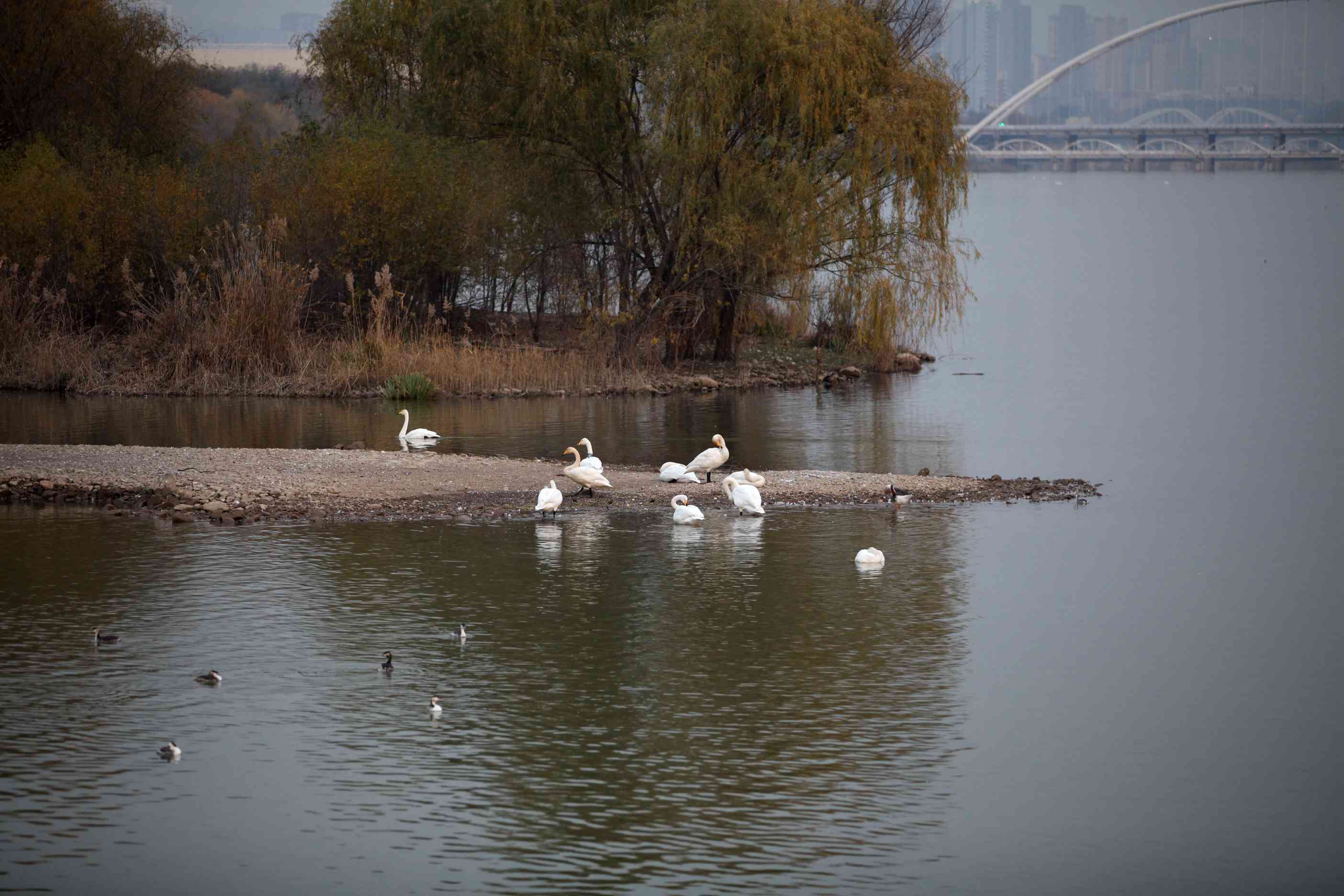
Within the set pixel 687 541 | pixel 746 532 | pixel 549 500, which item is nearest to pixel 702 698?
pixel 687 541

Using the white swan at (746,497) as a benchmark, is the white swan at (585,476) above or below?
above

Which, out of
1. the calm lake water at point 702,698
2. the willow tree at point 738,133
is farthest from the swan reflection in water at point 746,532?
the willow tree at point 738,133

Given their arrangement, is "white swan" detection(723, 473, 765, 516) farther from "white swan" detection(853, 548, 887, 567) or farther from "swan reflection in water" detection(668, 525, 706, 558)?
"white swan" detection(853, 548, 887, 567)

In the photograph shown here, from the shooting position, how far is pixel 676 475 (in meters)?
21.1

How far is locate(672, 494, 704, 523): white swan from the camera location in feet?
60.7

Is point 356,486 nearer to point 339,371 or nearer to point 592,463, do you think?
point 592,463

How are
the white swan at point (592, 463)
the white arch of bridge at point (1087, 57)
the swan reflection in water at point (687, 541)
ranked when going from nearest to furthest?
the swan reflection in water at point (687, 541), the white swan at point (592, 463), the white arch of bridge at point (1087, 57)

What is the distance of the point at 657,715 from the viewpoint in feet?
39.1

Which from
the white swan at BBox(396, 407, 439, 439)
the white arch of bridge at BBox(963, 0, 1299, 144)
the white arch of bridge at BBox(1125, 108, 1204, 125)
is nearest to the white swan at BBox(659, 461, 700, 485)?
the white swan at BBox(396, 407, 439, 439)

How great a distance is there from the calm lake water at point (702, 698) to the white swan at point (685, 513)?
0.24 meters

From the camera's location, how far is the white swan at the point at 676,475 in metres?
21.1

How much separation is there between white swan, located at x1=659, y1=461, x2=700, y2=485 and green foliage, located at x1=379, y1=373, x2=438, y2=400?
1155cm

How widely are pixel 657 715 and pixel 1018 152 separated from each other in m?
182

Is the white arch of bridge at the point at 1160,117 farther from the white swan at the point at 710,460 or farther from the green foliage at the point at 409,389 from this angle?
the white swan at the point at 710,460
